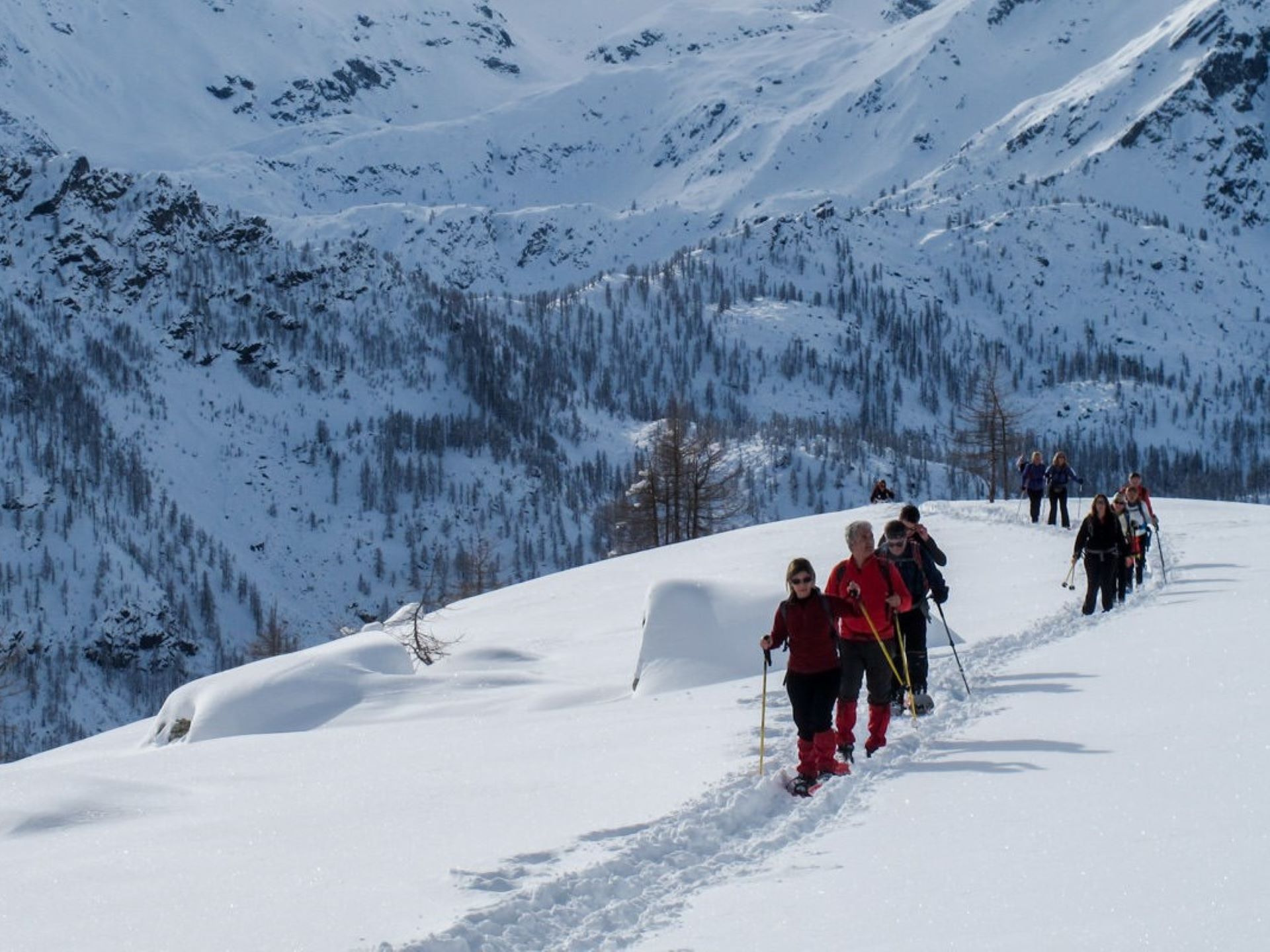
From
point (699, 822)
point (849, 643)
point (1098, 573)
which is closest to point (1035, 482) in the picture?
point (1098, 573)

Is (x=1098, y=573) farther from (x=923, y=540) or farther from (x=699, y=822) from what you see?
(x=699, y=822)

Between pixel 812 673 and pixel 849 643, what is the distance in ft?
2.81

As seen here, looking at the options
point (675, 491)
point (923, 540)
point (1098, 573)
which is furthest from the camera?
point (675, 491)

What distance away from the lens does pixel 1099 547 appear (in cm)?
1823

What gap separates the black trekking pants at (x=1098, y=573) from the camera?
60.0ft

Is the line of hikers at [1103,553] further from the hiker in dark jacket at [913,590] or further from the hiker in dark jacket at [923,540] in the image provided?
the hiker in dark jacket at [913,590]

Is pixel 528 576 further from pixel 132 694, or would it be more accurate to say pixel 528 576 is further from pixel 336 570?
pixel 132 694

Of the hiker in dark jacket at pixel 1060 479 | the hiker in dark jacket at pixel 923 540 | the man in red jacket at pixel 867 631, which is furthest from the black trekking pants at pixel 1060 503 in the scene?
the man in red jacket at pixel 867 631

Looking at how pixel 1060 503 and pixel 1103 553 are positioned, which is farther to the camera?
pixel 1060 503

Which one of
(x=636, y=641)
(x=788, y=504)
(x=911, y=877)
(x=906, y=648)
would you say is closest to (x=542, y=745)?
(x=906, y=648)

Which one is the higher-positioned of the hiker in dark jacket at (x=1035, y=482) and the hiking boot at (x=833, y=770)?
the hiker in dark jacket at (x=1035, y=482)

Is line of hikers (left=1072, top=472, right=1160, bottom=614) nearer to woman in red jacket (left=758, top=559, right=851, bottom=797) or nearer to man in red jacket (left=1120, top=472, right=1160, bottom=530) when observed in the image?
man in red jacket (left=1120, top=472, right=1160, bottom=530)

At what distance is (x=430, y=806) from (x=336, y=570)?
626 ft

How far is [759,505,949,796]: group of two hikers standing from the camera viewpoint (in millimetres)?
9977
